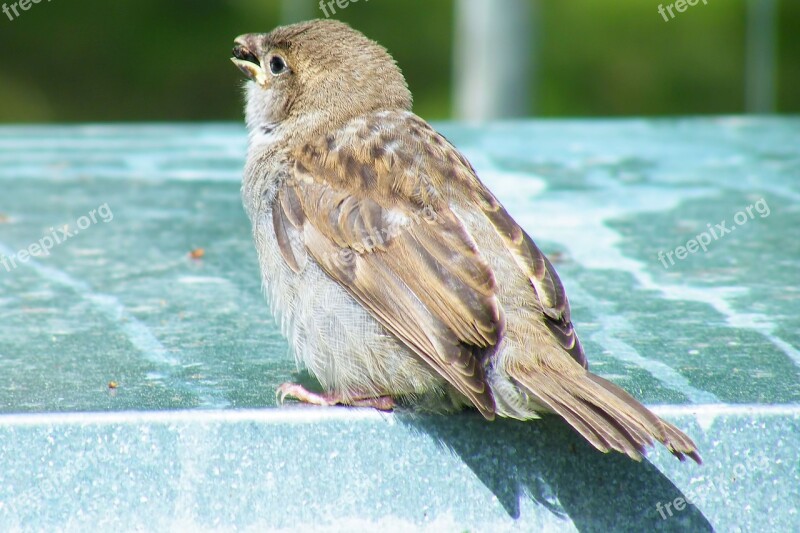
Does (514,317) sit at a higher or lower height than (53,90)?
higher

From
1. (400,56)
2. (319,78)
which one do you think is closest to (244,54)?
(319,78)

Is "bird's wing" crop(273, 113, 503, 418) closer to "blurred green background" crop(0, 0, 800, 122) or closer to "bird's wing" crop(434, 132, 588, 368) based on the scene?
"bird's wing" crop(434, 132, 588, 368)

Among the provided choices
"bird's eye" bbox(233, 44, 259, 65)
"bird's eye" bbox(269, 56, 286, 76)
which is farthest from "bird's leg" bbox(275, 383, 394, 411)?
"bird's eye" bbox(233, 44, 259, 65)

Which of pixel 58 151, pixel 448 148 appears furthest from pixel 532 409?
pixel 58 151

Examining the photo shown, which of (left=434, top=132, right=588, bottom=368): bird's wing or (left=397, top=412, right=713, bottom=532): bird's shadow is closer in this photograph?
(left=397, top=412, right=713, bottom=532): bird's shadow

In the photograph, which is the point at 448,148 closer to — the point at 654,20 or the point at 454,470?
the point at 454,470
